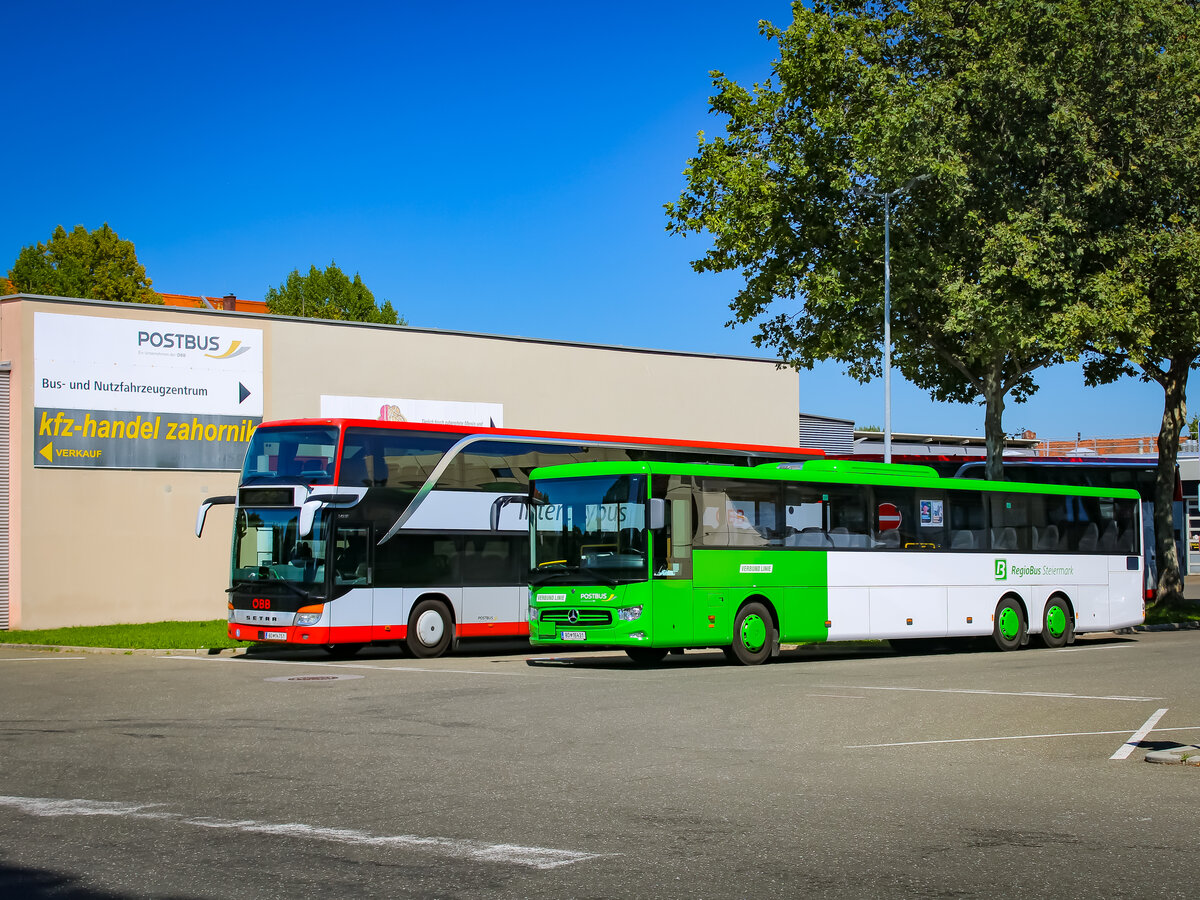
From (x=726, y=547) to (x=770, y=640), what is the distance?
5.87ft

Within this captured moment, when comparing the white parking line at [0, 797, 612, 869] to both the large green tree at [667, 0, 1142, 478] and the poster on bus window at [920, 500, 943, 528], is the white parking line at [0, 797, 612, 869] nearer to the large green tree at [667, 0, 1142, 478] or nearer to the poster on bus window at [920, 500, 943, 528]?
the poster on bus window at [920, 500, 943, 528]

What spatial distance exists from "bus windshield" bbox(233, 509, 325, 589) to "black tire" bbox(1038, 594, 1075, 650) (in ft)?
Answer: 45.0

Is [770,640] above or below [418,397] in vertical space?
below

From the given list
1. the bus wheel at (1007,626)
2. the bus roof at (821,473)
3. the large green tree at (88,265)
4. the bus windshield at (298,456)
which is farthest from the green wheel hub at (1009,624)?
the large green tree at (88,265)

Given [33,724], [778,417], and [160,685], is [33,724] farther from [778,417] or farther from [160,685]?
[778,417]

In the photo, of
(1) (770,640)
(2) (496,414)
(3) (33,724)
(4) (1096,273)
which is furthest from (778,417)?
(3) (33,724)

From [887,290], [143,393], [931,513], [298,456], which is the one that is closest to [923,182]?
[887,290]

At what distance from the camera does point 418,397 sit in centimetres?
3359

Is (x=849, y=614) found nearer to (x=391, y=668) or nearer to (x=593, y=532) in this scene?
(x=593, y=532)

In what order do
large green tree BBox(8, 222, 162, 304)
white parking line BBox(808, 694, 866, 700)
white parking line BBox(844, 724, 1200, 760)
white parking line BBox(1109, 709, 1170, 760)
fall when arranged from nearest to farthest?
1. white parking line BBox(1109, 709, 1170, 760)
2. white parking line BBox(844, 724, 1200, 760)
3. white parking line BBox(808, 694, 866, 700)
4. large green tree BBox(8, 222, 162, 304)

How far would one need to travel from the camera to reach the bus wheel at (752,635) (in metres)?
20.4

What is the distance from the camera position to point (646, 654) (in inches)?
807

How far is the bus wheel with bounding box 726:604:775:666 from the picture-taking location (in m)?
20.4

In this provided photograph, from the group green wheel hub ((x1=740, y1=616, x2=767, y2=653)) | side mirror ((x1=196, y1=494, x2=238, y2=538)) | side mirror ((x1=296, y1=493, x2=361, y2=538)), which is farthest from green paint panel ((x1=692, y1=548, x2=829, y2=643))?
Answer: side mirror ((x1=196, y1=494, x2=238, y2=538))
